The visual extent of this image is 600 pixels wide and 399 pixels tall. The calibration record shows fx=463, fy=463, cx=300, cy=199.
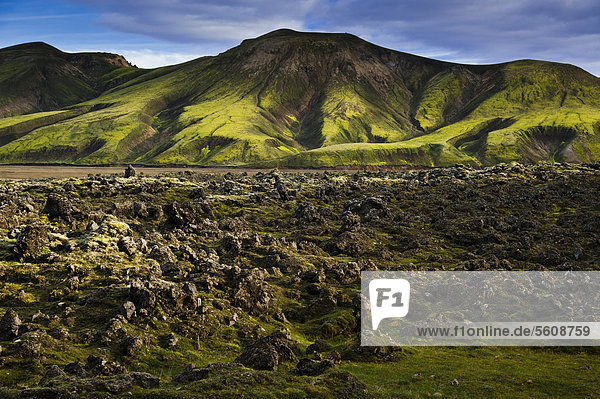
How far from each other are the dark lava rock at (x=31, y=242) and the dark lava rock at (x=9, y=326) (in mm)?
16814

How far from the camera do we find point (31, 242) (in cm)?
5309

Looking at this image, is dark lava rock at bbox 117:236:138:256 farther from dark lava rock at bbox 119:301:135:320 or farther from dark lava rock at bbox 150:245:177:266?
dark lava rock at bbox 119:301:135:320

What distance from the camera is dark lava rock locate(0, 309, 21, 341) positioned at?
35.2 metres

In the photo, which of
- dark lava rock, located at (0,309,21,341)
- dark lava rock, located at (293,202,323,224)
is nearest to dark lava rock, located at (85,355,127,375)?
dark lava rock, located at (0,309,21,341)

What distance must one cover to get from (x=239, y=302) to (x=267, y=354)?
48.3ft

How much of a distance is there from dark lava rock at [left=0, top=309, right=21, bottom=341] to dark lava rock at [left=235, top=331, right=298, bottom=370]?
1747 cm

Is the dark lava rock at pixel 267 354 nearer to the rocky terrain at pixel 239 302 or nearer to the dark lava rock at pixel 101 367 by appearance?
the rocky terrain at pixel 239 302

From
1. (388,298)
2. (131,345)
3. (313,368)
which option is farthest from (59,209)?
(313,368)

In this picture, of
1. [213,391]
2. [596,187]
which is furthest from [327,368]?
[596,187]

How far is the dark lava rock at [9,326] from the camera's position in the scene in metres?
35.2

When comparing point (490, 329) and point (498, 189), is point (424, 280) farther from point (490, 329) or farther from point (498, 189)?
point (498, 189)

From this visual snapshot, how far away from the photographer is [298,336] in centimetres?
4619

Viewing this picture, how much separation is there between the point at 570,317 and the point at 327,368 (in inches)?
1363

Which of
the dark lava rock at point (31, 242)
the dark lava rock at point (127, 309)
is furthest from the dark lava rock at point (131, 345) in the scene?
the dark lava rock at point (31, 242)
